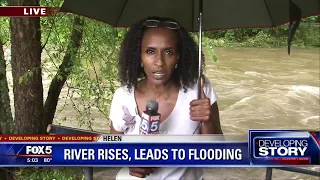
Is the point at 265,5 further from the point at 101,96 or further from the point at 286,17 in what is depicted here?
the point at 101,96

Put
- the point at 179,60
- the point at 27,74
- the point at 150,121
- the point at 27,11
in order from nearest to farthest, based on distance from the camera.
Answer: the point at 150,121 < the point at 179,60 < the point at 27,11 < the point at 27,74

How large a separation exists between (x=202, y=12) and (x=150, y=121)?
1.82 feet

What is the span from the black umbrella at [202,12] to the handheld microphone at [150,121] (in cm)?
31

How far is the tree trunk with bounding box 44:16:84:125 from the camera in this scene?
263 centimetres

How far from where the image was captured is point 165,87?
217 centimetres

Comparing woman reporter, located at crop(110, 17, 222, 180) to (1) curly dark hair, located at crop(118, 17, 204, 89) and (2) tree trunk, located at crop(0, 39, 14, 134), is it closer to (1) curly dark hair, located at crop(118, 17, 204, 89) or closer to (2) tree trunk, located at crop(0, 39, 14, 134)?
(1) curly dark hair, located at crop(118, 17, 204, 89)

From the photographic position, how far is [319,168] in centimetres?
219

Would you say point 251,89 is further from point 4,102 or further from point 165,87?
point 4,102

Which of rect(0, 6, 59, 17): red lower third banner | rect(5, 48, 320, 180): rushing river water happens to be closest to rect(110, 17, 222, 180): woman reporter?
rect(5, 48, 320, 180): rushing river water

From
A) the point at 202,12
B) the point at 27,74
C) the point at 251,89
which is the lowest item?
the point at 251,89

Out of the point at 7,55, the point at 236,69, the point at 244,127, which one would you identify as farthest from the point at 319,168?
the point at 7,55

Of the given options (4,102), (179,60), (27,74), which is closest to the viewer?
(179,60)
